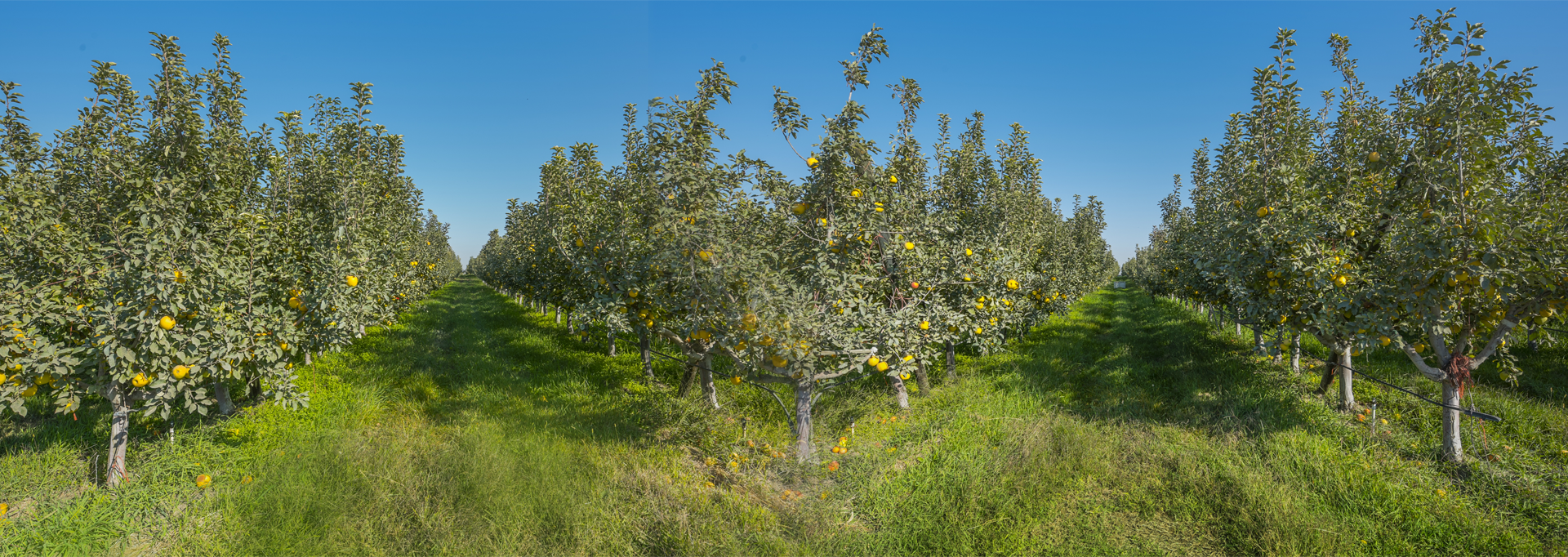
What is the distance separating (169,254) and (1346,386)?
545 inches

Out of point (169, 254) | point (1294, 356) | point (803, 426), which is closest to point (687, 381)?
point (803, 426)

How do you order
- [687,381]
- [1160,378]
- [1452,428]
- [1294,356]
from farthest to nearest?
[1160,378], [1294,356], [687,381], [1452,428]

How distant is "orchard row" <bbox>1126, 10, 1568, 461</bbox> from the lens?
200 inches

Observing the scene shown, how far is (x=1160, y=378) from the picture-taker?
9.95 metres

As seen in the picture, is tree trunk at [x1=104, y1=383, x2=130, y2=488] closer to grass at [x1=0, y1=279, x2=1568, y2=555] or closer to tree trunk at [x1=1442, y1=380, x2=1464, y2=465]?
grass at [x1=0, y1=279, x2=1568, y2=555]

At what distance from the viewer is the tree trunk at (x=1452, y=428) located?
19.3ft

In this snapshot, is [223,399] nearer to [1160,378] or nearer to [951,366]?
[951,366]

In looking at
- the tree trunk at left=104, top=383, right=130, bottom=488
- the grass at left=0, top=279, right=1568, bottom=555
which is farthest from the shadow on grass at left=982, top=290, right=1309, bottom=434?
the tree trunk at left=104, top=383, right=130, bottom=488

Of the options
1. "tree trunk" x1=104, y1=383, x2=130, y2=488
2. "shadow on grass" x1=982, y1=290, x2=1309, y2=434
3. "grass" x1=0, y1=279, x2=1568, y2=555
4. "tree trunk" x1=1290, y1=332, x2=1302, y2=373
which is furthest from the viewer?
"tree trunk" x1=1290, y1=332, x2=1302, y2=373

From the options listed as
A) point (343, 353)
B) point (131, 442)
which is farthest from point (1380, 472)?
point (343, 353)

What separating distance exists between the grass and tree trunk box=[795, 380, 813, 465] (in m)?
0.20

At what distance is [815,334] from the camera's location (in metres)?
5.56

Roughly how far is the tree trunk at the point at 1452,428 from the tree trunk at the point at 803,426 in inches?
266

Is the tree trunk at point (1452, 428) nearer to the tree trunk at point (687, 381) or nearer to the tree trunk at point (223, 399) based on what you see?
the tree trunk at point (687, 381)
